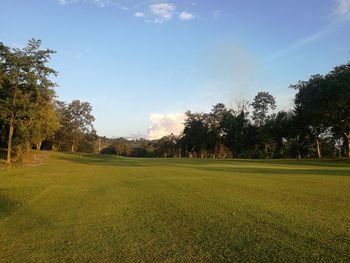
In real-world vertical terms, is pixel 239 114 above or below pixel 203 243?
above

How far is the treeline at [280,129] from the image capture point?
2258 inches

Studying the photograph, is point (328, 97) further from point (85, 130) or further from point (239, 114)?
point (85, 130)

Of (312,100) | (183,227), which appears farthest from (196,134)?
(183,227)

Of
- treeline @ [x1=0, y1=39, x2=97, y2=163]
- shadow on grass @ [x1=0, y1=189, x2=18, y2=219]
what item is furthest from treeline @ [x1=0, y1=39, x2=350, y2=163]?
shadow on grass @ [x1=0, y1=189, x2=18, y2=219]

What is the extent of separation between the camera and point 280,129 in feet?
262

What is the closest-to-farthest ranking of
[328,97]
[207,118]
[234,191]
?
1. [234,191]
2. [328,97]
3. [207,118]

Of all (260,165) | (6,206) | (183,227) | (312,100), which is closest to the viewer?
(183,227)

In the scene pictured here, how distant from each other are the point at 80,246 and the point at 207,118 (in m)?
94.2

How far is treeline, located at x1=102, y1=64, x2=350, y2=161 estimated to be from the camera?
188 feet

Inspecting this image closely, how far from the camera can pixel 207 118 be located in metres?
102

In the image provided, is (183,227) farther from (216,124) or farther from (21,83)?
(216,124)

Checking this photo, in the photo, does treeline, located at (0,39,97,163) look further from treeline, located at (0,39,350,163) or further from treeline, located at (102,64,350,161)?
treeline, located at (102,64,350,161)

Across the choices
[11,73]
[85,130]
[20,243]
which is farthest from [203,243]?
[85,130]

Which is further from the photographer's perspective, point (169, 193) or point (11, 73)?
point (11, 73)
